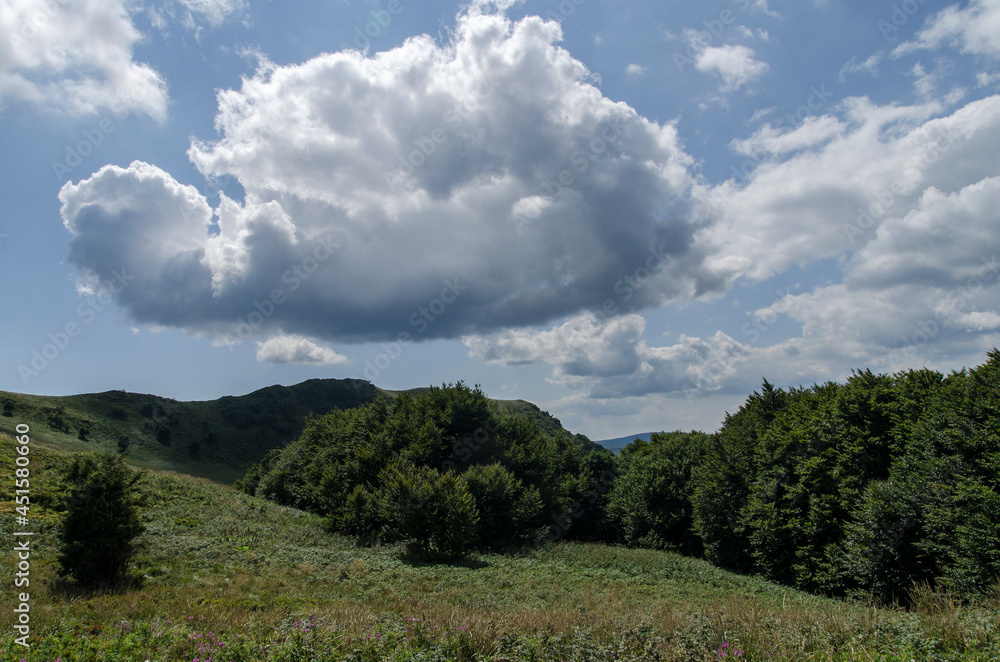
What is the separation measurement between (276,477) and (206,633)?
45.8 metres

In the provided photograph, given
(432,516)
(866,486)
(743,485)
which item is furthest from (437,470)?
(866,486)

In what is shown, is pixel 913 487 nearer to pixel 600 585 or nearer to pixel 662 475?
pixel 600 585

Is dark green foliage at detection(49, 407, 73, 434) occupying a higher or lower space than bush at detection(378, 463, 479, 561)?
higher

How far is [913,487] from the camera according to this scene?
18750mm

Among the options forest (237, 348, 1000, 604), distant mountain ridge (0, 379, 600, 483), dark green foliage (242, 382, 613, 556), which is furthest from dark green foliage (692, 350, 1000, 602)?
distant mountain ridge (0, 379, 600, 483)

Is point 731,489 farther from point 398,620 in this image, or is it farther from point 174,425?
point 174,425

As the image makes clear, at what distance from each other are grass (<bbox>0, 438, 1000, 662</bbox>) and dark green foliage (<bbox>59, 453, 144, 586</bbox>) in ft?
2.20

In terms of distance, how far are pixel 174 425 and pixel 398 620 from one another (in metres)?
101

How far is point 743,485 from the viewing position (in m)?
32.5

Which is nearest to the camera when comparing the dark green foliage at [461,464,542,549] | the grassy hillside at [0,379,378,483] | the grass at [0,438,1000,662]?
the grass at [0,438,1000,662]

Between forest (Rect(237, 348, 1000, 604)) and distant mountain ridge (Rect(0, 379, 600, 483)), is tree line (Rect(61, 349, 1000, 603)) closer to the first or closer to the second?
forest (Rect(237, 348, 1000, 604))

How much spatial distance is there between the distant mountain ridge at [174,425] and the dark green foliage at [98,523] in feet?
124

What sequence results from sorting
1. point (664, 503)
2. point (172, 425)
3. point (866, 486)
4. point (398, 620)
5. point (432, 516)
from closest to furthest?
point (398, 620) → point (866, 486) → point (432, 516) → point (664, 503) → point (172, 425)

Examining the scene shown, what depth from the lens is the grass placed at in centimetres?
717
